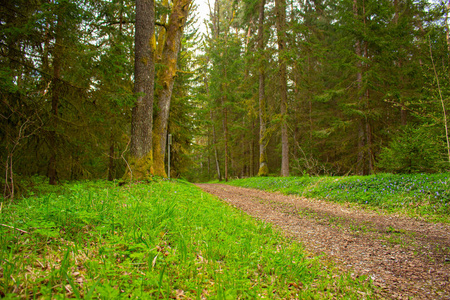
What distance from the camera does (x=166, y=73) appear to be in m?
9.48

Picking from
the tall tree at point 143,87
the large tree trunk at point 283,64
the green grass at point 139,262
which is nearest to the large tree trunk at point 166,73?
the tall tree at point 143,87

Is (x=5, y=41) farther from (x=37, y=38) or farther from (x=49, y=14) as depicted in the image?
(x=49, y=14)

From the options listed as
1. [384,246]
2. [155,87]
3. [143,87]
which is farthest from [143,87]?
[384,246]

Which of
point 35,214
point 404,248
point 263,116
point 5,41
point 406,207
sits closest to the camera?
point 35,214

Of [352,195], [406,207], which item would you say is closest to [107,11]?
[352,195]

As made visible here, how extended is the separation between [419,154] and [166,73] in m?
9.30

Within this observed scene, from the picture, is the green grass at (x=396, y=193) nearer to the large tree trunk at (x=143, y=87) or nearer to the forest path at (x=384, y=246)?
the forest path at (x=384, y=246)

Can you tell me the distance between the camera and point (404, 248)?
3.13 metres

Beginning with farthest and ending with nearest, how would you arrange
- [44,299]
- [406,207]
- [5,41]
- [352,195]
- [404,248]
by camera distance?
[352,195], [406,207], [5,41], [404,248], [44,299]

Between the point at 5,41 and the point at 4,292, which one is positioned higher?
the point at 5,41

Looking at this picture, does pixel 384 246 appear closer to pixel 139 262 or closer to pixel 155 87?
pixel 139 262

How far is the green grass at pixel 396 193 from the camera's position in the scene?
5133 mm

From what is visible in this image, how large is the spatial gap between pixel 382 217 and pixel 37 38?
870cm

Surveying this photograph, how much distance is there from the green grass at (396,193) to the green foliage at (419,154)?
1.35ft
